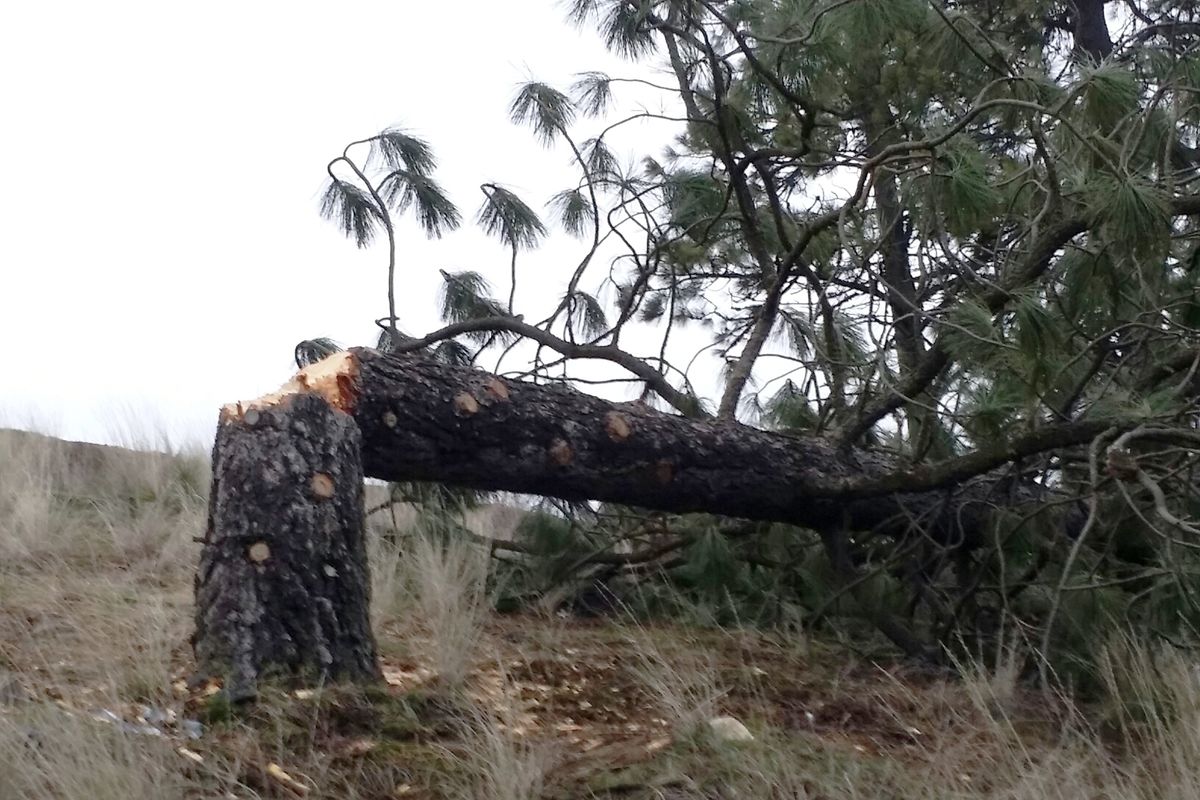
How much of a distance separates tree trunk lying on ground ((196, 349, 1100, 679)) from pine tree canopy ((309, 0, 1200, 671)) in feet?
0.35

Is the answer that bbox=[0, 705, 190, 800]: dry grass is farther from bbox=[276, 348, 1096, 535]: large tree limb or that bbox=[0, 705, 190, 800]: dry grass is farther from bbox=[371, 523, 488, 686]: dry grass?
bbox=[276, 348, 1096, 535]: large tree limb

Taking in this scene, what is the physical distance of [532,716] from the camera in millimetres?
2939

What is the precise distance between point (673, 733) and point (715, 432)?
1305 mm

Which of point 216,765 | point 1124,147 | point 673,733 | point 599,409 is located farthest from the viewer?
point 599,409

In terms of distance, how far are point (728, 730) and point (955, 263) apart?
1.41 m

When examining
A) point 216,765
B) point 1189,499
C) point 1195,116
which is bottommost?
point 216,765

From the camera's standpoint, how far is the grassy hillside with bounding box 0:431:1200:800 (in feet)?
7.82

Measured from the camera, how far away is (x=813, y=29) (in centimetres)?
384

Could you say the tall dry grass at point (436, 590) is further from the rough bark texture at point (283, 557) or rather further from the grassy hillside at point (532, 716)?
the rough bark texture at point (283, 557)

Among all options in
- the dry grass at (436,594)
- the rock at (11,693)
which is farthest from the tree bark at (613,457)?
the rock at (11,693)

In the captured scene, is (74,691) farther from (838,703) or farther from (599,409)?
(838,703)

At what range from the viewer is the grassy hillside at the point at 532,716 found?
238 cm

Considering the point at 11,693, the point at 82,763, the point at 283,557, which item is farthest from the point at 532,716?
the point at 11,693

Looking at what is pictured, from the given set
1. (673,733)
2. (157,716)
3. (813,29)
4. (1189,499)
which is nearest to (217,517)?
(157,716)
